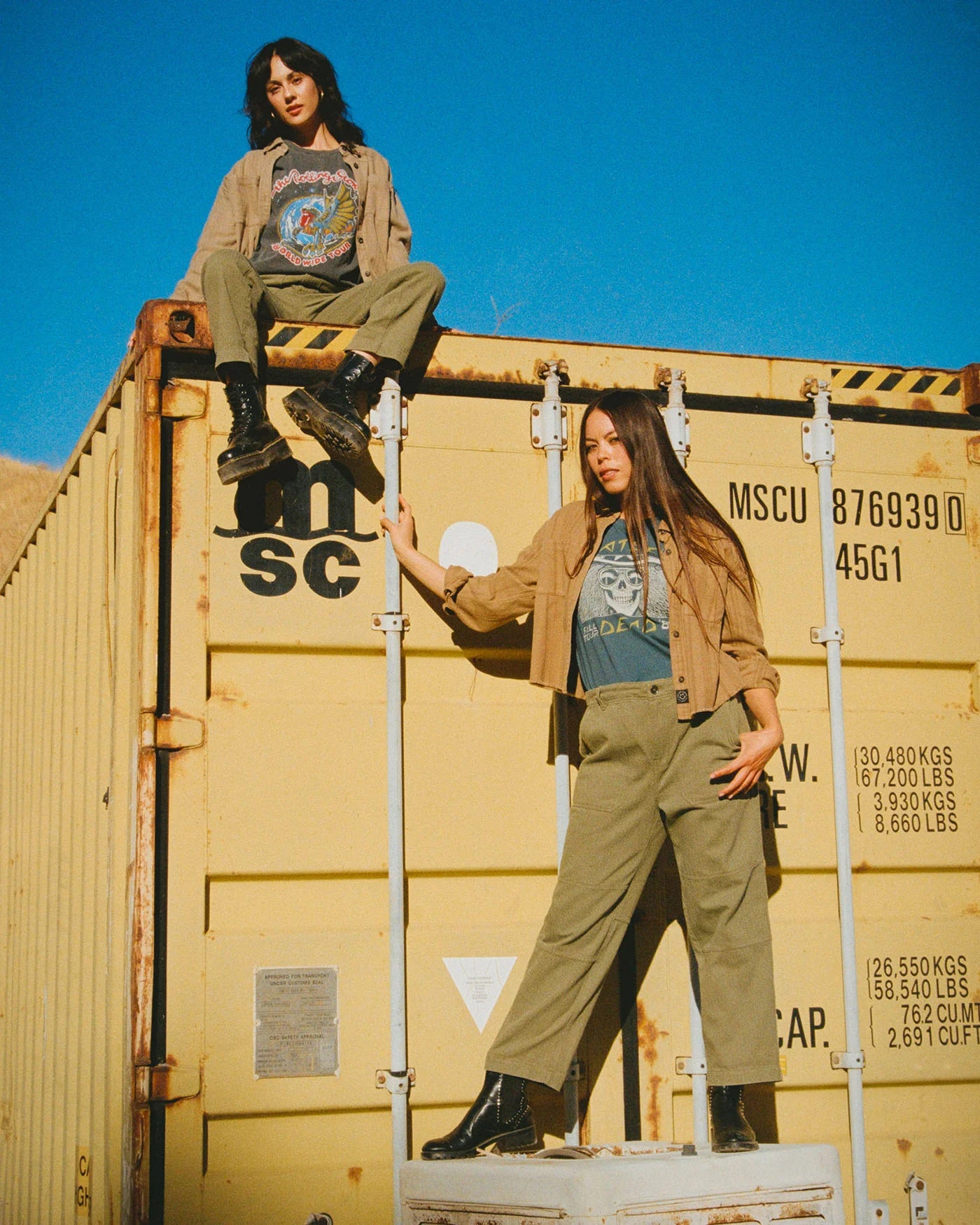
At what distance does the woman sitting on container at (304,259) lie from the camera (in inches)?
143

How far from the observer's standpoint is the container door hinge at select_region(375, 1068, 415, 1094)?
3.47 metres

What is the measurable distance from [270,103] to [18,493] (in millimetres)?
13847

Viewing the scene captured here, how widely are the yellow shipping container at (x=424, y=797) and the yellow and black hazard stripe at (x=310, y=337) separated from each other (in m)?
0.01

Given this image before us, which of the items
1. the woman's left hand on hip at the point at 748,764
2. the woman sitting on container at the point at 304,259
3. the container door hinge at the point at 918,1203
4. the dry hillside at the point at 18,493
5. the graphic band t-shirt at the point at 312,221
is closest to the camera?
the woman's left hand on hip at the point at 748,764

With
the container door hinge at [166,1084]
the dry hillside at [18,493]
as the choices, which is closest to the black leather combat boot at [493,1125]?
the container door hinge at [166,1084]

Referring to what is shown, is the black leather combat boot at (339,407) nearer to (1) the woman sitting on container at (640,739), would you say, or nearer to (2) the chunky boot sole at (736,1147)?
(1) the woman sitting on container at (640,739)

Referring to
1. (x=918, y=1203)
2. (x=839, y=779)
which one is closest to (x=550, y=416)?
(x=839, y=779)

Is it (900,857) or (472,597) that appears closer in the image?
(472,597)

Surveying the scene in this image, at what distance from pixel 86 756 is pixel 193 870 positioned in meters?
1.04

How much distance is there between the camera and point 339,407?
3.66m

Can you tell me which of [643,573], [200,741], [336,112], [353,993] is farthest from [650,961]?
[336,112]

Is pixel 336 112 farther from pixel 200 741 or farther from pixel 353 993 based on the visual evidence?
pixel 353 993

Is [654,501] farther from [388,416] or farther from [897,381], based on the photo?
A: [897,381]

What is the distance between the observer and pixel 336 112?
4.56m
